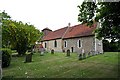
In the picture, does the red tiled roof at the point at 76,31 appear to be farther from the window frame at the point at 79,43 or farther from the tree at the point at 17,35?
the tree at the point at 17,35

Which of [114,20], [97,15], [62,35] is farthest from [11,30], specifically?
[62,35]

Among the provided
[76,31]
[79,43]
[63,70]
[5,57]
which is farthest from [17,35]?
[76,31]

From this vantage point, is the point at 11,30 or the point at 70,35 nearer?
the point at 11,30

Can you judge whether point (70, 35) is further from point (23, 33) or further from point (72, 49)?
point (23, 33)

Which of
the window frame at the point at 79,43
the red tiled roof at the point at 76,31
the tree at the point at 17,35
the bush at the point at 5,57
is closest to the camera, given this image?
the bush at the point at 5,57

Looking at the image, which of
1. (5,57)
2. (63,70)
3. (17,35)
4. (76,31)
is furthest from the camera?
(76,31)

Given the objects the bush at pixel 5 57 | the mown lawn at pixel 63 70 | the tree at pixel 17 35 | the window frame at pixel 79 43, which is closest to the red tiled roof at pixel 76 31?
the window frame at pixel 79 43

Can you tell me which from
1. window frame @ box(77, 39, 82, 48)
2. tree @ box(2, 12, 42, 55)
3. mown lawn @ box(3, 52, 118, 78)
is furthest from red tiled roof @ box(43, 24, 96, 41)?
mown lawn @ box(3, 52, 118, 78)

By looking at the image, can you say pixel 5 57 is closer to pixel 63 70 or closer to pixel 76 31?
pixel 63 70

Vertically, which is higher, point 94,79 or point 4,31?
point 4,31

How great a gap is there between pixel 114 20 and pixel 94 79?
535cm

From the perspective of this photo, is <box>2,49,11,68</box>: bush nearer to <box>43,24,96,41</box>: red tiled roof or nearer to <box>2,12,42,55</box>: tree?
<box>2,12,42,55</box>: tree

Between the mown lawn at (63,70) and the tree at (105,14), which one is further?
the tree at (105,14)

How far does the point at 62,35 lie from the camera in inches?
1754
